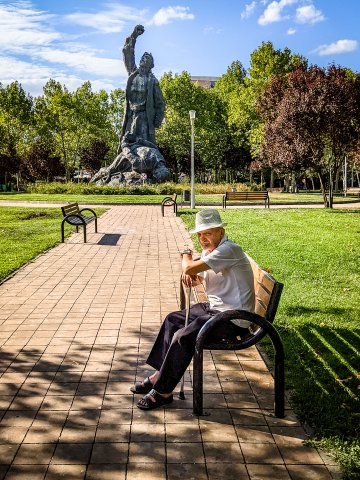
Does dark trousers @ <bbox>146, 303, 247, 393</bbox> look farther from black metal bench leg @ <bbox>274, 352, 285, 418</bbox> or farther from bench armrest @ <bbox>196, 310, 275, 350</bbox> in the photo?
black metal bench leg @ <bbox>274, 352, 285, 418</bbox>

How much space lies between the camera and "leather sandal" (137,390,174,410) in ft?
12.8

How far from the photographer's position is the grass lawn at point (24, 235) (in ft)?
34.1

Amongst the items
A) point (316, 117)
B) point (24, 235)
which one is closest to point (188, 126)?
point (316, 117)

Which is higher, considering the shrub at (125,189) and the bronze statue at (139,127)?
the bronze statue at (139,127)

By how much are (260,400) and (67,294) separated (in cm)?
424

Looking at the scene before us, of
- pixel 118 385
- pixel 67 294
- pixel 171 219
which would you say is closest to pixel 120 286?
pixel 67 294

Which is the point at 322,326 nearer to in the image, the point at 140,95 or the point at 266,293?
the point at 266,293

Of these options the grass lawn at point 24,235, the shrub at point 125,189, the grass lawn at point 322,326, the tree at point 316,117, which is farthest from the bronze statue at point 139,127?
the grass lawn at point 322,326

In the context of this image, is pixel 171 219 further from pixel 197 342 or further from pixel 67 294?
pixel 197 342

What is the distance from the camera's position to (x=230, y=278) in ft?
13.3

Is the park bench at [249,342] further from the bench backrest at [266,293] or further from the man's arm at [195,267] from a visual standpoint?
the man's arm at [195,267]

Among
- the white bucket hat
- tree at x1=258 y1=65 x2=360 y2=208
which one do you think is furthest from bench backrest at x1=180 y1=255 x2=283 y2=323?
tree at x1=258 y1=65 x2=360 y2=208

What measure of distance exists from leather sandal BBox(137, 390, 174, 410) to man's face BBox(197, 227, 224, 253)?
126 centimetres

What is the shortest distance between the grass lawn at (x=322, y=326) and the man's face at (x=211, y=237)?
1.40 m
